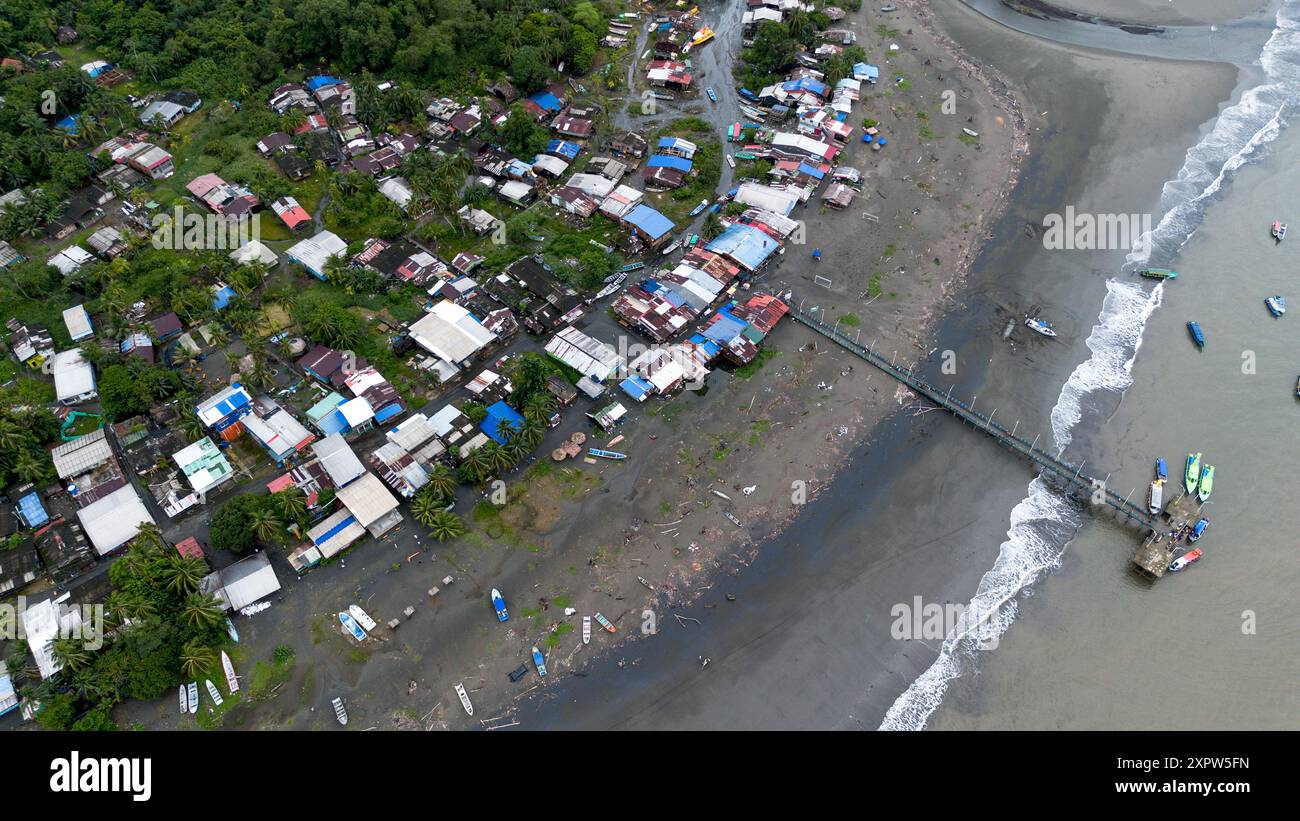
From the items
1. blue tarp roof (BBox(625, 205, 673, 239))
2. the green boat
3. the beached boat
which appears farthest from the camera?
blue tarp roof (BBox(625, 205, 673, 239))

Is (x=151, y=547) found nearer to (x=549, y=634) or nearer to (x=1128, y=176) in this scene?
(x=549, y=634)

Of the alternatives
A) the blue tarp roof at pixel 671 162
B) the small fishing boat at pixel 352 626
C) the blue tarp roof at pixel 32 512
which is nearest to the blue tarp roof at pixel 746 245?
the blue tarp roof at pixel 671 162

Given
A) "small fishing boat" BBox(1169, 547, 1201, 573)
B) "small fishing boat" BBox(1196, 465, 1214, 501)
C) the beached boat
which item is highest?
"small fishing boat" BBox(1196, 465, 1214, 501)

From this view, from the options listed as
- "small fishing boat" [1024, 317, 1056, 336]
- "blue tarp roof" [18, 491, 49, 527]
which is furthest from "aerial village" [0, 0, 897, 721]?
"small fishing boat" [1024, 317, 1056, 336]

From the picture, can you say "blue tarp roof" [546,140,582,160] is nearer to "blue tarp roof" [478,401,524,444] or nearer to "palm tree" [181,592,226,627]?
→ "blue tarp roof" [478,401,524,444]

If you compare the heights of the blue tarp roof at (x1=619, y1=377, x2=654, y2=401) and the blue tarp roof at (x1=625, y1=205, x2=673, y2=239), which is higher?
the blue tarp roof at (x1=625, y1=205, x2=673, y2=239)

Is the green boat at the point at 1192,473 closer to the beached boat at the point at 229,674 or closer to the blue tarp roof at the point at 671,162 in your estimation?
the blue tarp roof at the point at 671,162
